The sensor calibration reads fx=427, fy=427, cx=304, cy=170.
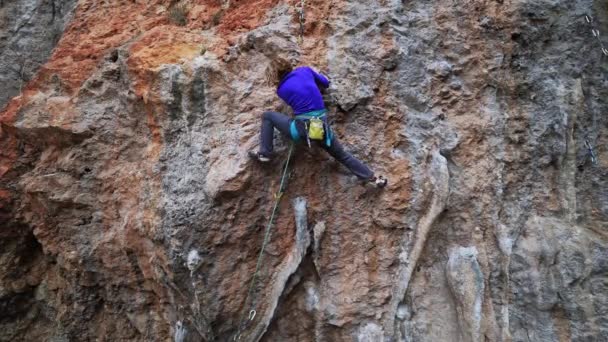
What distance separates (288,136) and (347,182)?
0.76 m

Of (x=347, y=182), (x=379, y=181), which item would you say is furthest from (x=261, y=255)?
(x=379, y=181)

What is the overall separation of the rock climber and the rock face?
7.8 inches

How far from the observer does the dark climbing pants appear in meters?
4.07

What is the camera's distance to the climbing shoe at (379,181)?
413cm

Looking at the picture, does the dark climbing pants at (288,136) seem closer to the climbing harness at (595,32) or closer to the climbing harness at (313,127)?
the climbing harness at (313,127)

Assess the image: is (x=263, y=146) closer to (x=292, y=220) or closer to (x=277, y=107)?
(x=277, y=107)

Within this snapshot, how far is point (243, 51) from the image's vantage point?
470cm

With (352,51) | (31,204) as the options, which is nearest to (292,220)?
(352,51)

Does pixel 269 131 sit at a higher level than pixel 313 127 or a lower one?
lower

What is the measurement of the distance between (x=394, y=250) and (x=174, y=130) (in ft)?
8.33

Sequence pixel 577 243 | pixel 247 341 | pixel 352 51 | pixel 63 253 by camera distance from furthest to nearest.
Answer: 1. pixel 63 253
2. pixel 352 51
3. pixel 247 341
4. pixel 577 243

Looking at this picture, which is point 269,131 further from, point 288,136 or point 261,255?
point 261,255

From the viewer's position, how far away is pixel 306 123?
395 cm

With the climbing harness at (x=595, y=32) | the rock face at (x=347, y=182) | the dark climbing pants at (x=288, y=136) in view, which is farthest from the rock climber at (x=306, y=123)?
the climbing harness at (x=595, y=32)
